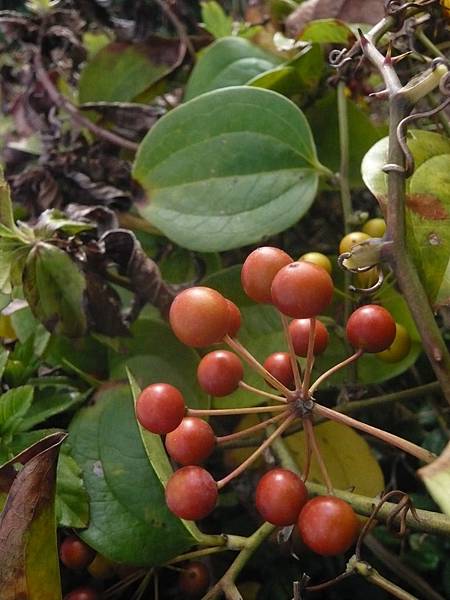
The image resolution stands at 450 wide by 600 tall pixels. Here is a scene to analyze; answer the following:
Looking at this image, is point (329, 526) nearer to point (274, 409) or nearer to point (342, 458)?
point (274, 409)

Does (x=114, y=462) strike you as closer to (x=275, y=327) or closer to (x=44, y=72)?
(x=275, y=327)

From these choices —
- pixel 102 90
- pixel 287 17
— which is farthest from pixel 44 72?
pixel 287 17

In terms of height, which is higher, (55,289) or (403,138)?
(403,138)

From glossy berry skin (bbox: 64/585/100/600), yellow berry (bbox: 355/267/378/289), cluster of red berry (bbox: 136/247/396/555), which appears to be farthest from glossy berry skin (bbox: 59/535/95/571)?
yellow berry (bbox: 355/267/378/289)

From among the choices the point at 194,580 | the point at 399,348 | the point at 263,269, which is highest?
the point at 263,269

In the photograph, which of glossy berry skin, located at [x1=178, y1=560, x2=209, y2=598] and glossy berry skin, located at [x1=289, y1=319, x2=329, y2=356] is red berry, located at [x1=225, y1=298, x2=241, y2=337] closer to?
glossy berry skin, located at [x1=289, y1=319, x2=329, y2=356]

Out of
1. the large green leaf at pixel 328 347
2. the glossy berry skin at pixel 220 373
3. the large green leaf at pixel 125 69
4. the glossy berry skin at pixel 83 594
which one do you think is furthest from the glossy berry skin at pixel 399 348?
the large green leaf at pixel 125 69

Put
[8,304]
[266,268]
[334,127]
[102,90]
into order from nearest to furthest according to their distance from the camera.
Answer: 1. [266,268]
2. [8,304]
3. [334,127]
4. [102,90]

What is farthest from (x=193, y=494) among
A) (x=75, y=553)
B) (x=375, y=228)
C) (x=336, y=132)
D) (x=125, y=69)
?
(x=125, y=69)
